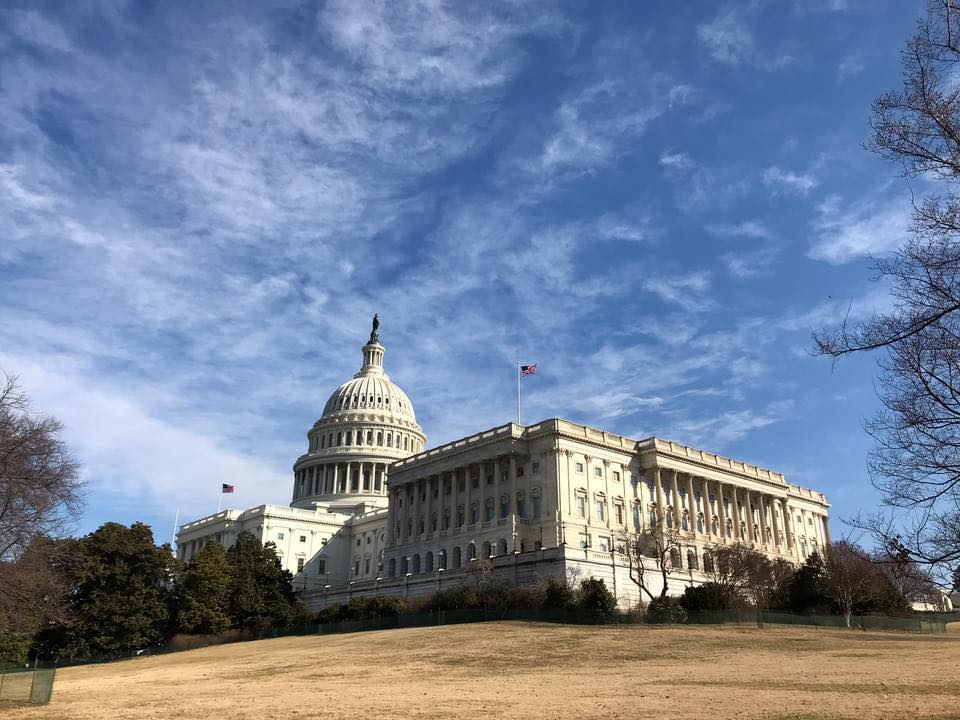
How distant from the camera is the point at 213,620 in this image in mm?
80125

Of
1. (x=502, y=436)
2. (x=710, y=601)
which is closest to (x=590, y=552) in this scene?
(x=710, y=601)

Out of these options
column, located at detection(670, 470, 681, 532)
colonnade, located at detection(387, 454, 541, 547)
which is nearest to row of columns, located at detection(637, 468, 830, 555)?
column, located at detection(670, 470, 681, 532)

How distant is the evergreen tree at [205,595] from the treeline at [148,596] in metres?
0.10

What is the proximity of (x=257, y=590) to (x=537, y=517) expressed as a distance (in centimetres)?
3377

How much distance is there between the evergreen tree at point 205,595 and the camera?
3127 inches

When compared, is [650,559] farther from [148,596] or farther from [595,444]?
[148,596]

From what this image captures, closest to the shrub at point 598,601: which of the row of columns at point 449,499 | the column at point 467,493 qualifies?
the row of columns at point 449,499

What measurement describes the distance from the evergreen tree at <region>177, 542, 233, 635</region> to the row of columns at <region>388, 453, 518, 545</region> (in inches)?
1330

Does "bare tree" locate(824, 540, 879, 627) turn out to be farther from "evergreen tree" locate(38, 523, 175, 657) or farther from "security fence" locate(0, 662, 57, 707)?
"evergreen tree" locate(38, 523, 175, 657)

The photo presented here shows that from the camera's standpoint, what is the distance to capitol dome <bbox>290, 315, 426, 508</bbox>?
156750mm

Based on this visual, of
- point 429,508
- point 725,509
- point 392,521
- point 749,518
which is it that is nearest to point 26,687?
point 429,508

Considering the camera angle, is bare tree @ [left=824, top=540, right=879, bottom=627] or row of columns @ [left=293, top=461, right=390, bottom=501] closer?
bare tree @ [left=824, top=540, right=879, bottom=627]

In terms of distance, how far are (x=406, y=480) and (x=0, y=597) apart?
8662 cm

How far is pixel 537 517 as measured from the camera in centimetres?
10031
